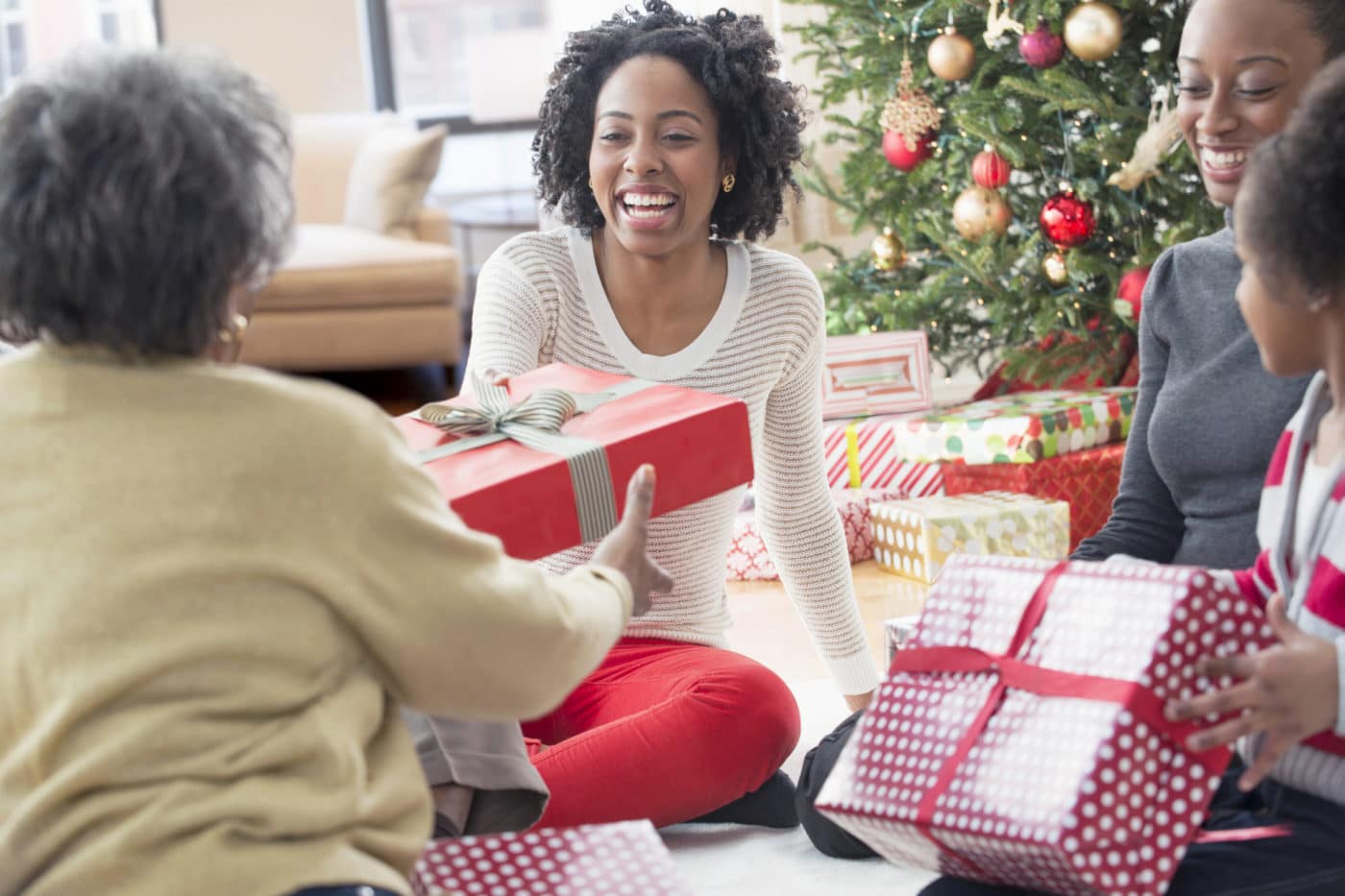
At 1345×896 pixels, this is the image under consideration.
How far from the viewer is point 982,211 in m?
3.12

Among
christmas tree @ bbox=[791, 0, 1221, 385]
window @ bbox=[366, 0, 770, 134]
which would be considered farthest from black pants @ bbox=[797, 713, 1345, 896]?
window @ bbox=[366, 0, 770, 134]

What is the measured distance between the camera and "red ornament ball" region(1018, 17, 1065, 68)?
2971mm

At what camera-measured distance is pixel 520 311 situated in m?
1.85

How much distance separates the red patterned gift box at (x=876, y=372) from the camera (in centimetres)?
329

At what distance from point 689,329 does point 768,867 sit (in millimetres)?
665

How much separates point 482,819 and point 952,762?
18.2 inches

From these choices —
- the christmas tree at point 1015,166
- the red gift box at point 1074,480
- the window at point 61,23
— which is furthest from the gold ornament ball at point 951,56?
the window at point 61,23

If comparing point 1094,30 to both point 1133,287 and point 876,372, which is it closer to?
point 1133,287

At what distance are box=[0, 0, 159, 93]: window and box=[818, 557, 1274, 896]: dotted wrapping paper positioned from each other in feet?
19.9

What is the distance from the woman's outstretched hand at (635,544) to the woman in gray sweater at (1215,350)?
21.7 inches

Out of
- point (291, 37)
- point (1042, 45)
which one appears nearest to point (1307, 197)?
point (1042, 45)

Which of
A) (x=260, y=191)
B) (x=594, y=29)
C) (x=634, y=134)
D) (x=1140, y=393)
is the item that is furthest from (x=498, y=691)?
(x=594, y=29)

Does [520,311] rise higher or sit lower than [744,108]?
lower

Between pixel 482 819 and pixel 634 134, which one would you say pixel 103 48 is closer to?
pixel 482 819
